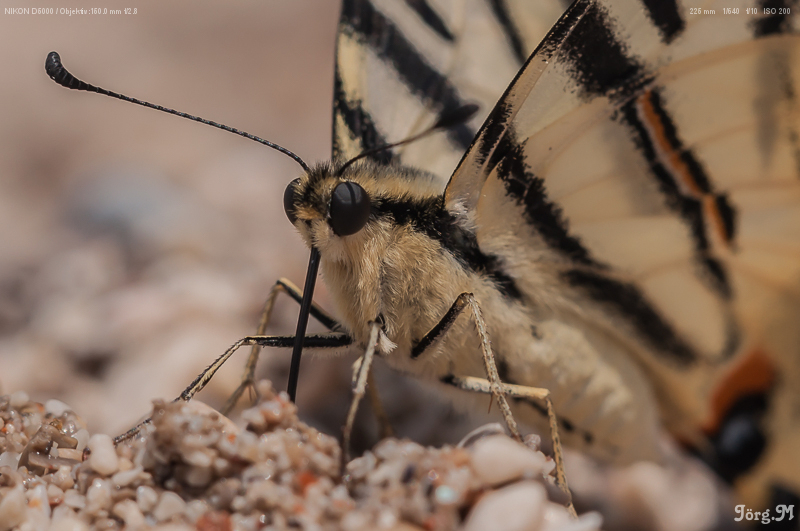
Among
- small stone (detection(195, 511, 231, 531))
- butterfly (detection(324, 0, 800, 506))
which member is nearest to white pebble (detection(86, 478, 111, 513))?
small stone (detection(195, 511, 231, 531))

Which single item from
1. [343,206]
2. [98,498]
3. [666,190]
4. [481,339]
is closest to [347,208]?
[343,206]

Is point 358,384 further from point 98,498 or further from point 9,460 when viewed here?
point 9,460

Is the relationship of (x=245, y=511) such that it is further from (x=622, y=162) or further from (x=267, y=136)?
(x=267, y=136)

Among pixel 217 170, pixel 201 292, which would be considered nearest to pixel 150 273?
pixel 201 292

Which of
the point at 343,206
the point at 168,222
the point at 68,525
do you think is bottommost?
the point at 68,525

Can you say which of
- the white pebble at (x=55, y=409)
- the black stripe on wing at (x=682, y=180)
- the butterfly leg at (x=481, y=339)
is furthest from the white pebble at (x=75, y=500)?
the black stripe on wing at (x=682, y=180)

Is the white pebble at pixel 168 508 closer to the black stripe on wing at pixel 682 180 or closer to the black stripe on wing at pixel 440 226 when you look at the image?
the black stripe on wing at pixel 440 226
